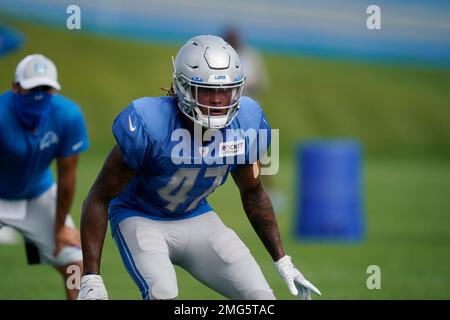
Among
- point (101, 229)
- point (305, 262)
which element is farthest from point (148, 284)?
point (305, 262)

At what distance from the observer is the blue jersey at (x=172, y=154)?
5.14 meters

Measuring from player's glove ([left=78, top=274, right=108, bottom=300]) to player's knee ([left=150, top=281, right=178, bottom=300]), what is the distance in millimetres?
249

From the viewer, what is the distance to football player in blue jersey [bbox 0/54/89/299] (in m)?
7.04

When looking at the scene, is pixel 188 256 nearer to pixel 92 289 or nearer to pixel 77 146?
pixel 92 289

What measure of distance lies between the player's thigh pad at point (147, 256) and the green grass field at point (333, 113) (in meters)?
5.09

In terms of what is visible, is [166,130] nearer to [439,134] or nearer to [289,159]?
[289,159]

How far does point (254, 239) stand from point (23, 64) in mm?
4483

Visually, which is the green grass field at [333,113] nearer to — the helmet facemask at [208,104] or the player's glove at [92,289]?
the helmet facemask at [208,104]

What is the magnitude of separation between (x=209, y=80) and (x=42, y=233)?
2.53 meters

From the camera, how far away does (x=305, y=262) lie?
9383mm

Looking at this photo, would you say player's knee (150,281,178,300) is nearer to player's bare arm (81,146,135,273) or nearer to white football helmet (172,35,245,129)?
player's bare arm (81,146,135,273)

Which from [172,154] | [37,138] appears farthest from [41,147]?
[172,154]

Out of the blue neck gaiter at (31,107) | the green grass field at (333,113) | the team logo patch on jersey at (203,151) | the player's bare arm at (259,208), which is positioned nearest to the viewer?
the team logo patch on jersey at (203,151)

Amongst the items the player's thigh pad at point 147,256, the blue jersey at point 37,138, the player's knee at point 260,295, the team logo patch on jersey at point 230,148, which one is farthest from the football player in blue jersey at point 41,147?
the player's knee at point 260,295
